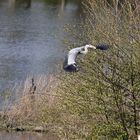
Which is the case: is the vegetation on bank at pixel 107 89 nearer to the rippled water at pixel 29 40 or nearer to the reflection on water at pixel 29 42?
the reflection on water at pixel 29 42

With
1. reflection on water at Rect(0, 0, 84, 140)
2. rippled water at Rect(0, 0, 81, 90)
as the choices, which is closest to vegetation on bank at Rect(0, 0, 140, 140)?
reflection on water at Rect(0, 0, 84, 140)

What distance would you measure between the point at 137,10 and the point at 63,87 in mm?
1598

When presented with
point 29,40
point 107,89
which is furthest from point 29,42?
point 107,89

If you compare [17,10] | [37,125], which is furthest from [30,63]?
[17,10]

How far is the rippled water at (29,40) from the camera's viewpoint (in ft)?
53.6

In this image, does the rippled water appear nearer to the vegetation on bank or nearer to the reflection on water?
the reflection on water

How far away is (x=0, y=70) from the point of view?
1639 cm

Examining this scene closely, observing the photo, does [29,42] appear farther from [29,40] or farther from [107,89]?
[107,89]

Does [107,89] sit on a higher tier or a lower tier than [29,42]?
higher

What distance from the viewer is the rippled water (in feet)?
53.6

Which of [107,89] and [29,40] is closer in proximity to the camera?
[107,89]

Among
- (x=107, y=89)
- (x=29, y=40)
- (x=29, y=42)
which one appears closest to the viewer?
(x=107, y=89)

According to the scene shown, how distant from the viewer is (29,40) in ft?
73.2

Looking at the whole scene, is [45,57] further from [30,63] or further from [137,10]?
[137,10]
